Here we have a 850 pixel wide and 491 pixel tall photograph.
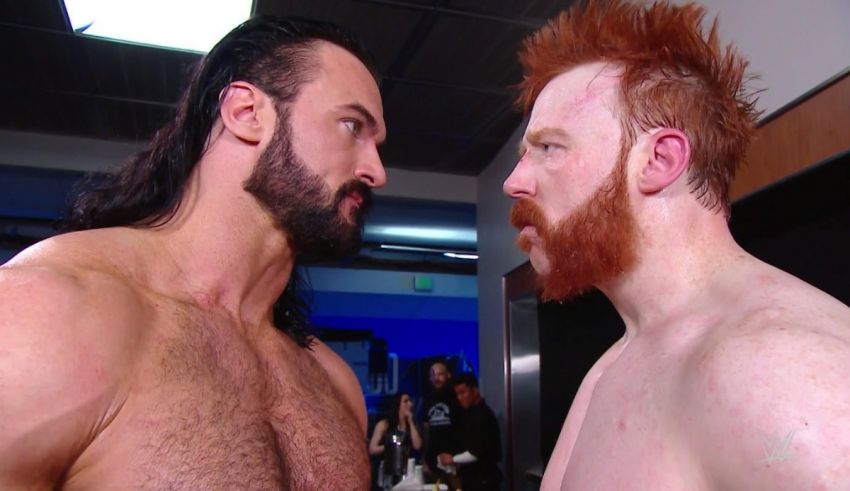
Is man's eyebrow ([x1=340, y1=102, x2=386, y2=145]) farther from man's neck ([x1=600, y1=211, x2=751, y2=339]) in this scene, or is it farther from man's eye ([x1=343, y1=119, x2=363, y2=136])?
man's neck ([x1=600, y1=211, x2=751, y2=339])

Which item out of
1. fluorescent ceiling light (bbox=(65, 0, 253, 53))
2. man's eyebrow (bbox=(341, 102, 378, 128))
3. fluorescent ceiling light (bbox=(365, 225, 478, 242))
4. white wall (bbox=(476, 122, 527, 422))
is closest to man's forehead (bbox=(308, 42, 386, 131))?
man's eyebrow (bbox=(341, 102, 378, 128))

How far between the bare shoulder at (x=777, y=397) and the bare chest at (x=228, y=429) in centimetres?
61

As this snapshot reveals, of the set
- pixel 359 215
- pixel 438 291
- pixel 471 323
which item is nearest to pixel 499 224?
pixel 359 215

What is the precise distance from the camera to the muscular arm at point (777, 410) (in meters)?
0.65

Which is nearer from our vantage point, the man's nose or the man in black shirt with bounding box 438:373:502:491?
the man's nose

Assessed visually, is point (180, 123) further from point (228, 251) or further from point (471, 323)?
point (471, 323)

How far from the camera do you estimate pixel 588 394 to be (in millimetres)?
1110

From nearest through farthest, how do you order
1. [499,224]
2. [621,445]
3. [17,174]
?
[621,445], [499,224], [17,174]

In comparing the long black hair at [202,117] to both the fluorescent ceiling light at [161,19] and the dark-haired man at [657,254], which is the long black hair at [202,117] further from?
the fluorescent ceiling light at [161,19]

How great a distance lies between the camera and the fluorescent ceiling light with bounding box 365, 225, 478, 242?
6875 mm

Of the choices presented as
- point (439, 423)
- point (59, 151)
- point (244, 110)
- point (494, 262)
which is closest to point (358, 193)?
point (244, 110)

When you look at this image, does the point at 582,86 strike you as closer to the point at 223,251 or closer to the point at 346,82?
the point at 346,82

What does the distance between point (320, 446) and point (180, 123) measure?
0.69m

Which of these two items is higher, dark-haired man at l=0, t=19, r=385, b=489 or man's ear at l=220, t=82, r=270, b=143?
man's ear at l=220, t=82, r=270, b=143
